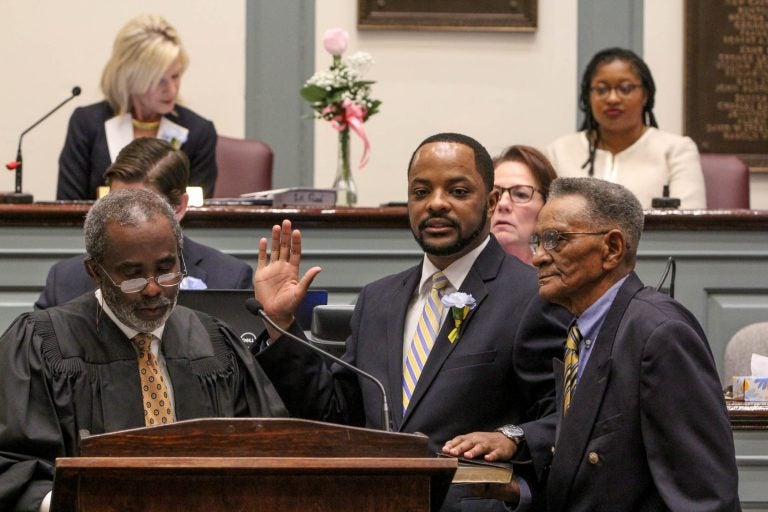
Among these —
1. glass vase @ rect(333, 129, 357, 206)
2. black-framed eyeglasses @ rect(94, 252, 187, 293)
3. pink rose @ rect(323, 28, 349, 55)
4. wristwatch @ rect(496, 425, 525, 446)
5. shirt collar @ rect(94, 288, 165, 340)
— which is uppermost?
pink rose @ rect(323, 28, 349, 55)

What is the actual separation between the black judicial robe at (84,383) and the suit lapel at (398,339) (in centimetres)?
33

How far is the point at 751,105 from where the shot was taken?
26.2 ft

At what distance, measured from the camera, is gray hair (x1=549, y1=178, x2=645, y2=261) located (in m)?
3.39

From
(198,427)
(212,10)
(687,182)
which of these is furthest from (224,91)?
(198,427)

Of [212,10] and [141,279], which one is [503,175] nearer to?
[141,279]

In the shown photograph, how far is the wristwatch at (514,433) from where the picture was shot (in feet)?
11.3

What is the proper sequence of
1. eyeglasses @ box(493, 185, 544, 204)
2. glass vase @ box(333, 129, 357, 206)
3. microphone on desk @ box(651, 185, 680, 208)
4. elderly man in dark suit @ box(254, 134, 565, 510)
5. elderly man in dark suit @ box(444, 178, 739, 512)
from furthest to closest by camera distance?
glass vase @ box(333, 129, 357, 206) < microphone on desk @ box(651, 185, 680, 208) < eyeglasses @ box(493, 185, 544, 204) < elderly man in dark suit @ box(254, 134, 565, 510) < elderly man in dark suit @ box(444, 178, 739, 512)

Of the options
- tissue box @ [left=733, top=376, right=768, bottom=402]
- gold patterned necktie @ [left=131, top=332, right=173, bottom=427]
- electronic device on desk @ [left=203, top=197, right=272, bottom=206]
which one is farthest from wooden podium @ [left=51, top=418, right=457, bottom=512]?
electronic device on desk @ [left=203, top=197, right=272, bottom=206]

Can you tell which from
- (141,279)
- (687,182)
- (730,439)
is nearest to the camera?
(730,439)

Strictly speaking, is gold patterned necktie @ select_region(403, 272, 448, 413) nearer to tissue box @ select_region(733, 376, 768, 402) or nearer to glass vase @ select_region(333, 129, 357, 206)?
tissue box @ select_region(733, 376, 768, 402)

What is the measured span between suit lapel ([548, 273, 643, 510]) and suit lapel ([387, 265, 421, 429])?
528 mm

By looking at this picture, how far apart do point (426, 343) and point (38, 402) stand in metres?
1.07

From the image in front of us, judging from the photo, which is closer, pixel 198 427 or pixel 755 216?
pixel 198 427

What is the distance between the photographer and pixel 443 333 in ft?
12.2
